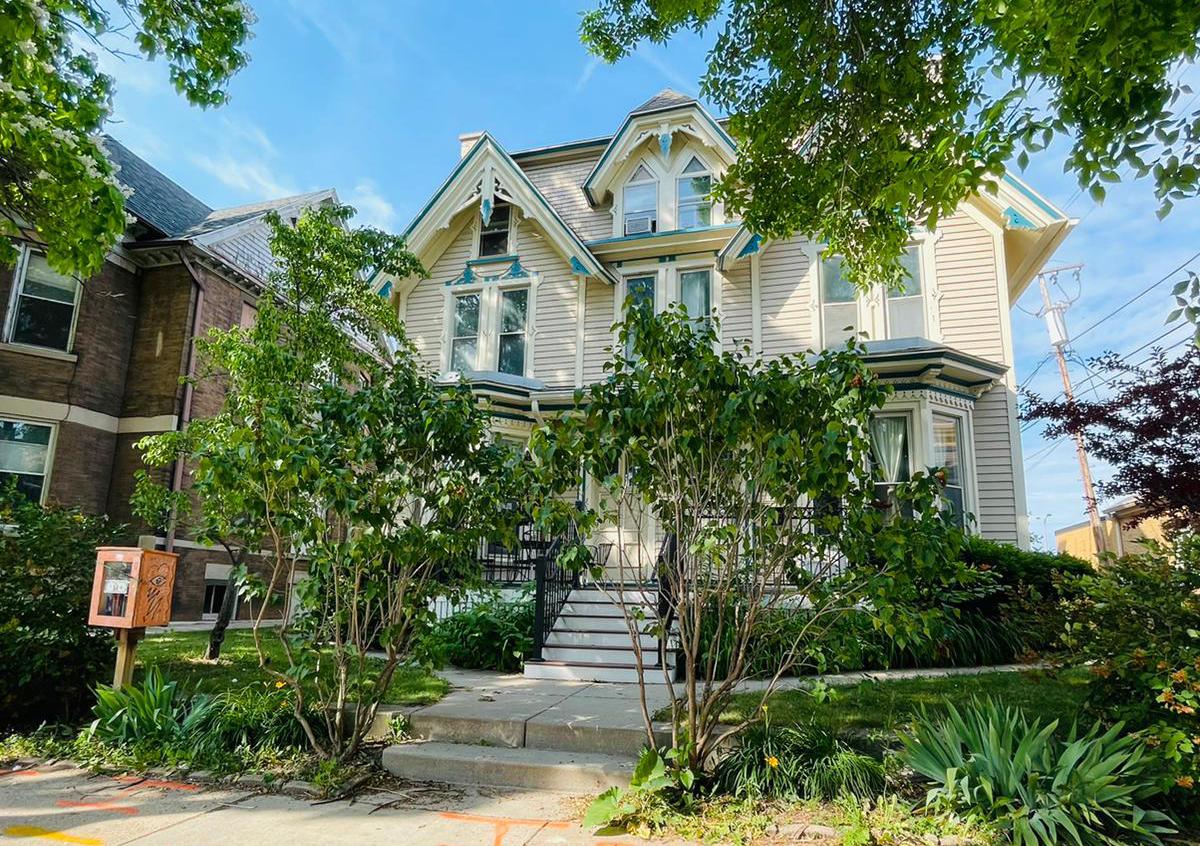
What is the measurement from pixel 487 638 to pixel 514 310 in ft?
26.5

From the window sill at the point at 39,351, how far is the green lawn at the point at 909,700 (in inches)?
575

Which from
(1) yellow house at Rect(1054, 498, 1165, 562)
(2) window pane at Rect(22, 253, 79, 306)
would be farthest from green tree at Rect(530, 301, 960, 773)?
(1) yellow house at Rect(1054, 498, 1165, 562)

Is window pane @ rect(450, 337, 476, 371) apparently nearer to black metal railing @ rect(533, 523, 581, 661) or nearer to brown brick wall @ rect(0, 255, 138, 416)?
black metal railing @ rect(533, 523, 581, 661)

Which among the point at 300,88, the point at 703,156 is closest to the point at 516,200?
the point at 703,156

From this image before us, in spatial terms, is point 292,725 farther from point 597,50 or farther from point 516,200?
point 516,200

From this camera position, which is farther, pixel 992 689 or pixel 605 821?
pixel 992 689

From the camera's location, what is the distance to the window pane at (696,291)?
46.1 feet

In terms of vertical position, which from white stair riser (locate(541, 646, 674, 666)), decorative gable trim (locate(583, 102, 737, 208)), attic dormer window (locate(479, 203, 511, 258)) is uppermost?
decorative gable trim (locate(583, 102, 737, 208))

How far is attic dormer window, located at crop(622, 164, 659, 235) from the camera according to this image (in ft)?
48.6

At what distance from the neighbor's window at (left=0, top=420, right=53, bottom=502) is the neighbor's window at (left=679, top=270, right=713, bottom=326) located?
12.9 metres

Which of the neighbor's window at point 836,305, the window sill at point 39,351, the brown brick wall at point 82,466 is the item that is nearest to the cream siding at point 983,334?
the neighbor's window at point 836,305

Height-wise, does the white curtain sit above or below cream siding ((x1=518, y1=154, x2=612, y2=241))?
below

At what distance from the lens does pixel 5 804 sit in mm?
4207

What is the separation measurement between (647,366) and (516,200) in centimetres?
1129
